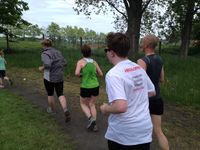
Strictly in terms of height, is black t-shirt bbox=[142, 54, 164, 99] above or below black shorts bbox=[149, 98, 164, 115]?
above

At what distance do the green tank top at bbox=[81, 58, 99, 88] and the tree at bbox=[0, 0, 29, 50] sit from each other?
70.0 ft

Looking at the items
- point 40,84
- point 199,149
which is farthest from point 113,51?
point 40,84

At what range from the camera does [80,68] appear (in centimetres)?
875

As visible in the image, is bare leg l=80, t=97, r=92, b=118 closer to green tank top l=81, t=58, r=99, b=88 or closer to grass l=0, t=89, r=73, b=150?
green tank top l=81, t=58, r=99, b=88

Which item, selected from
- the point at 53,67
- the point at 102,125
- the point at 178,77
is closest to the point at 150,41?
the point at 102,125

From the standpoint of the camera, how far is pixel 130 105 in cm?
431

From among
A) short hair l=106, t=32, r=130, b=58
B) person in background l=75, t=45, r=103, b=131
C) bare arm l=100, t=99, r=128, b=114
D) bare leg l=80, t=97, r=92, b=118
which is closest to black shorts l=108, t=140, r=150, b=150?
bare arm l=100, t=99, r=128, b=114

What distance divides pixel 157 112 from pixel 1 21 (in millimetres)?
24309

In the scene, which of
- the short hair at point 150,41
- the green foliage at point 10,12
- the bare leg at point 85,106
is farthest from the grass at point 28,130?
the green foliage at point 10,12

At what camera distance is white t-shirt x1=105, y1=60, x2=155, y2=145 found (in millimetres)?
4227

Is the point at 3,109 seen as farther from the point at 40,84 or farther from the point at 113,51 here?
the point at 113,51

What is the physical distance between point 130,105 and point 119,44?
1.97 feet

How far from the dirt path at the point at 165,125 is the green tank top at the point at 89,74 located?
92 cm

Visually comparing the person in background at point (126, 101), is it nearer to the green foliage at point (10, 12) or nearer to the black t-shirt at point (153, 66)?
the black t-shirt at point (153, 66)
